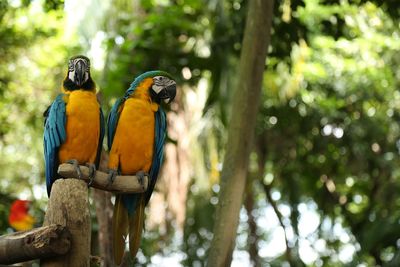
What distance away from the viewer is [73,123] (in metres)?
2.90

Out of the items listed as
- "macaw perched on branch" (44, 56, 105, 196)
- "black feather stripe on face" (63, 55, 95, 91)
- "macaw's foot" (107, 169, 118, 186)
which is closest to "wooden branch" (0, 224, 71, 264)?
"macaw's foot" (107, 169, 118, 186)

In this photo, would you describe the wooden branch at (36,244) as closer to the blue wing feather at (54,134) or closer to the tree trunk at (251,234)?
the blue wing feather at (54,134)

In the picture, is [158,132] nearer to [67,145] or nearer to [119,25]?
[67,145]

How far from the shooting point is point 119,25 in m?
5.98

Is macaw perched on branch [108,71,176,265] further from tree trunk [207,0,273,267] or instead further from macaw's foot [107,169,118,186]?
tree trunk [207,0,273,267]

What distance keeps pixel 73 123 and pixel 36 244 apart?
2.42 feet

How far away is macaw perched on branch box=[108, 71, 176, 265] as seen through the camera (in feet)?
9.75

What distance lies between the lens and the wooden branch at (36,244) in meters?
2.31

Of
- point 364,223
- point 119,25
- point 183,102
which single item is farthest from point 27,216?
point 364,223

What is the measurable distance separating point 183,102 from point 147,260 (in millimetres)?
1858

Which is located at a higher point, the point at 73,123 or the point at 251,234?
the point at 251,234

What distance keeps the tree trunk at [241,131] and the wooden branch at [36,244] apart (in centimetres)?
138

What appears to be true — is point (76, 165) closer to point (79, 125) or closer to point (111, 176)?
point (111, 176)

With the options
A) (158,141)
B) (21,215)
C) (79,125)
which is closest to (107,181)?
(79,125)
